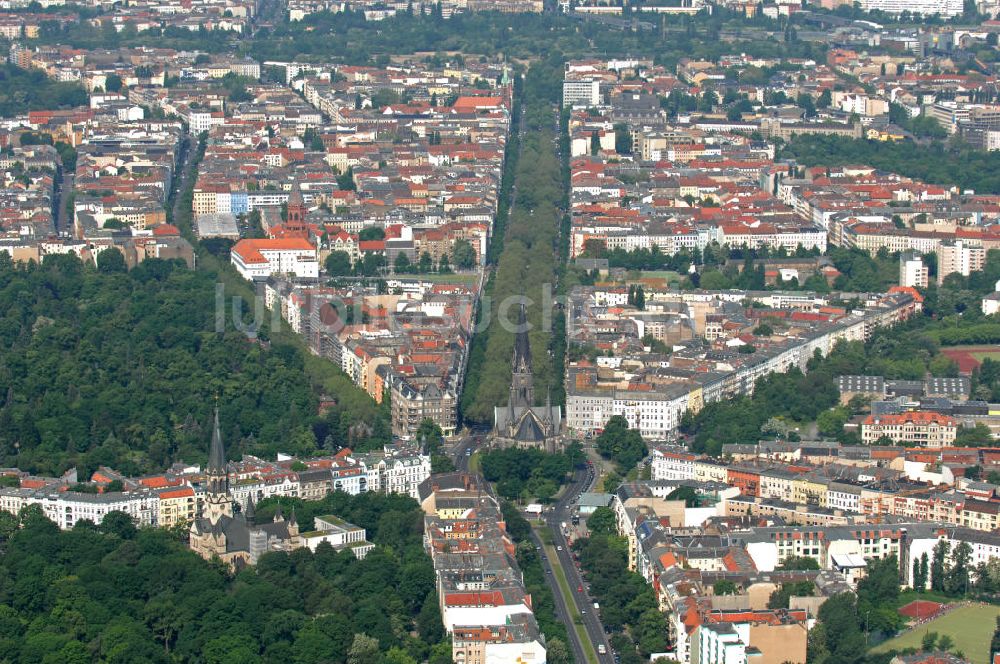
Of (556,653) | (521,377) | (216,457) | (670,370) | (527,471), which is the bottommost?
(527,471)

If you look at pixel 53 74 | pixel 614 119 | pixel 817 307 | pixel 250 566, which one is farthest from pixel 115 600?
pixel 53 74

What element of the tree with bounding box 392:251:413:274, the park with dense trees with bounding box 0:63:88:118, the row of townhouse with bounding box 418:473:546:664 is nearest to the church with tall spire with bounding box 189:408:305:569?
the row of townhouse with bounding box 418:473:546:664

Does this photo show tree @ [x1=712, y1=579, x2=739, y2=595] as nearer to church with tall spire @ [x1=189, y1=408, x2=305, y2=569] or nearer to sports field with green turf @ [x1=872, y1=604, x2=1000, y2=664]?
sports field with green turf @ [x1=872, y1=604, x2=1000, y2=664]

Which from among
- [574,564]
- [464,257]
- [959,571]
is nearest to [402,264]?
[464,257]

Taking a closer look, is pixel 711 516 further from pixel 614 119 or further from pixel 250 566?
pixel 614 119

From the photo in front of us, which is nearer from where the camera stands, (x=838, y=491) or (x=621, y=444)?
(x=838, y=491)

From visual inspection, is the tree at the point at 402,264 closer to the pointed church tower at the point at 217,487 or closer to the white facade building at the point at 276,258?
the white facade building at the point at 276,258

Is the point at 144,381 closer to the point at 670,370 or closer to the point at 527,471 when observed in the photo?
the point at 527,471
